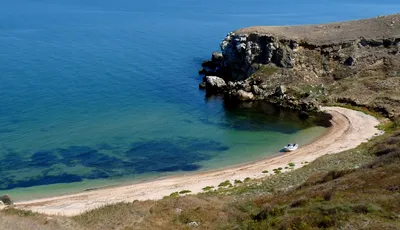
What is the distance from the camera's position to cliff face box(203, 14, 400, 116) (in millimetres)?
83750

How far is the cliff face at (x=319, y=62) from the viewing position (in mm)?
83750

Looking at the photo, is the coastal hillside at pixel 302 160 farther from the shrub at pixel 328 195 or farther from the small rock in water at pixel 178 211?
the small rock in water at pixel 178 211

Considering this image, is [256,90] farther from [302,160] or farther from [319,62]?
[302,160]

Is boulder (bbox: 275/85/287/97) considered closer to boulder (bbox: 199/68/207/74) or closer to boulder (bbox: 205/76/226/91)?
boulder (bbox: 205/76/226/91)

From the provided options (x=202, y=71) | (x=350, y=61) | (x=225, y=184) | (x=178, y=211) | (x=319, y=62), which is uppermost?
(x=202, y=71)

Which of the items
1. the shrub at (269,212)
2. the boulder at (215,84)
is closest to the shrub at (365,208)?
the shrub at (269,212)

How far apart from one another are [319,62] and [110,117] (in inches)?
1822

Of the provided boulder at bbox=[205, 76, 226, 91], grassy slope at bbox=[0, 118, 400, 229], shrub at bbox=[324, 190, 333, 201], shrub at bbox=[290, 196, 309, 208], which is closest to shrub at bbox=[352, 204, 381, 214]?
grassy slope at bbox=[0, 118, 400, 229]

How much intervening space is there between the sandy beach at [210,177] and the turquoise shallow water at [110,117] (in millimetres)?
3272

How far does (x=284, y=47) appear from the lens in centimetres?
9212

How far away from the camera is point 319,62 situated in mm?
91625

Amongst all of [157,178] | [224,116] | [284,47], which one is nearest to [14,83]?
[224,116]

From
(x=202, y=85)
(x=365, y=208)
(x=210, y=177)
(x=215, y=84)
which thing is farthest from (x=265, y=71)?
(x=365, y=208)

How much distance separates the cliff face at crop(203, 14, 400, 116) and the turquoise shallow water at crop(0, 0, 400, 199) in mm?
10204
